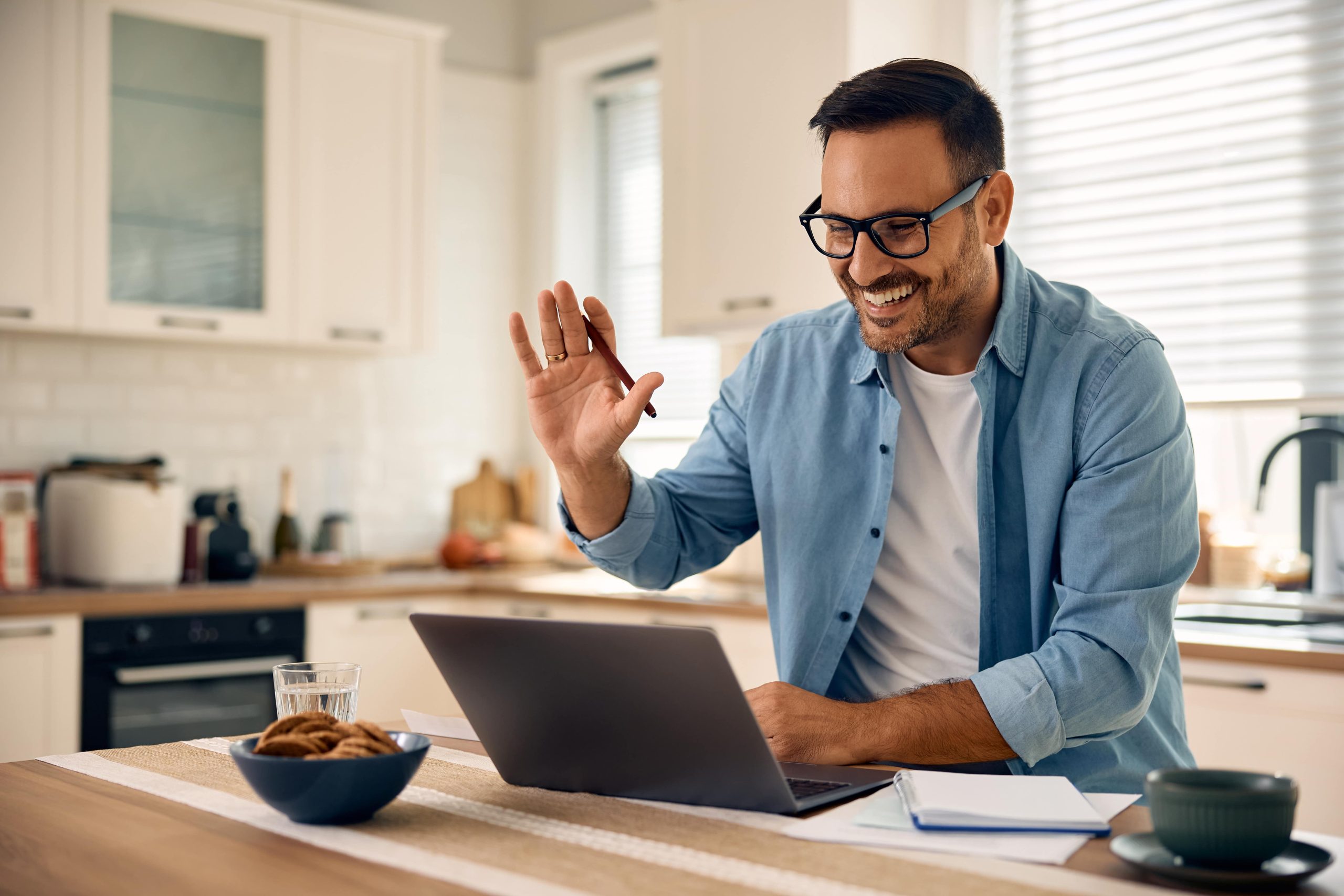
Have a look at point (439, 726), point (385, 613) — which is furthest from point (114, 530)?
point (439, 726)

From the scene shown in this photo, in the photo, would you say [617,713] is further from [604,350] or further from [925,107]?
[925,107]

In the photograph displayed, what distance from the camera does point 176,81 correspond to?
3.72m

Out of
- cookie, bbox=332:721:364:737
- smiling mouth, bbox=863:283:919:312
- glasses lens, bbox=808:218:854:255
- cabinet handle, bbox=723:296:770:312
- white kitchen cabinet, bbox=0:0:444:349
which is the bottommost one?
cookie, bbox=332:721:364:737

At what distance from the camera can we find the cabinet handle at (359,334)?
4.01m

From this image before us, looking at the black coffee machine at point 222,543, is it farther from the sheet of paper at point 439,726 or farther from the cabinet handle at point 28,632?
the sheet of paper at point 439,726

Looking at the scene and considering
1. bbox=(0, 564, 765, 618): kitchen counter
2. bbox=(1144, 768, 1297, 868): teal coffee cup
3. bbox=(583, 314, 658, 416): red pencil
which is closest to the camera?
bbox=(1144, 768, 1297, 868): teal coffee cup

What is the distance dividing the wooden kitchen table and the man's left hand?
0.30 m

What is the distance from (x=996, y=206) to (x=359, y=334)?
269cm

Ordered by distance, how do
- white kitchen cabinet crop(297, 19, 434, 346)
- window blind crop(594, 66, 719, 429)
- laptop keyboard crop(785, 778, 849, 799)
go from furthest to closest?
window blind crop(594, 66, 719, 429) → white kitchen cabinet crop(297, 19, 434, 346) → laptop keyboard crop(785, 778, 849, 799)

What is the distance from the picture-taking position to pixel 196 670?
11.2 feet

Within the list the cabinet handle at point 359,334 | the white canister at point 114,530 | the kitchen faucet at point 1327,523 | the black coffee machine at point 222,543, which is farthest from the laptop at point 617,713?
the cabinet handle at point 359,334

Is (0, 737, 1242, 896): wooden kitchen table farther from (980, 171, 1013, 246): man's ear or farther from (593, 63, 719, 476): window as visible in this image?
(593, 63, 719, 476): window

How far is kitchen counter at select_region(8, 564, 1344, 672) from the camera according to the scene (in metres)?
2.46

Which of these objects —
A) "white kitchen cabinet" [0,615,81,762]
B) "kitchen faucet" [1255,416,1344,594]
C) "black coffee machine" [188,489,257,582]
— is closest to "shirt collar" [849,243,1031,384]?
"kitchen faucet" [1255,416,1344,594]
